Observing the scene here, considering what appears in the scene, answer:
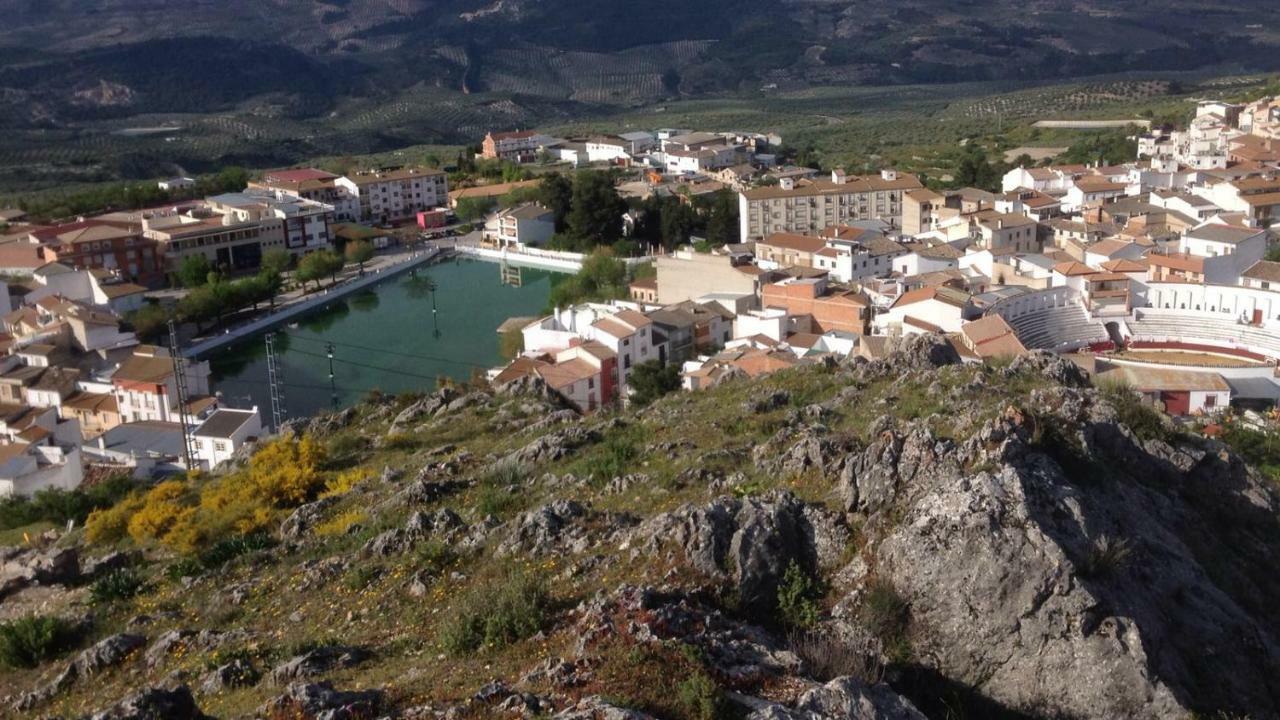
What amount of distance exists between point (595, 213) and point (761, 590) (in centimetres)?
2723

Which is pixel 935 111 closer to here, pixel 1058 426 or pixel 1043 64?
pixel 1043 64

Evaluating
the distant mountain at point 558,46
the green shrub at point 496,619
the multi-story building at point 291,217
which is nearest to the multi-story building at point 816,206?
the multi-story building at point 291,217

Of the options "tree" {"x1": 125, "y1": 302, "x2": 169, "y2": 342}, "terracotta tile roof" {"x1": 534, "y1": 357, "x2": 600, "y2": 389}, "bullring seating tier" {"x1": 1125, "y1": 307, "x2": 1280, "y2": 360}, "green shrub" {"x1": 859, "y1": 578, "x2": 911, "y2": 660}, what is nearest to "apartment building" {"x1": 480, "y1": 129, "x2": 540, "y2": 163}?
"tree" {"x1": 125, "y1": 302, "x2": 169, "y2": 342}

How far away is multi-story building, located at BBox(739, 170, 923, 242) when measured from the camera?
29125mm

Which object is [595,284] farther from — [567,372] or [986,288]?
[986,288]

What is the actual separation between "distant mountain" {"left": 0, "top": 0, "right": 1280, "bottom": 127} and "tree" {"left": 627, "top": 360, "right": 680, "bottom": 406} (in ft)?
195

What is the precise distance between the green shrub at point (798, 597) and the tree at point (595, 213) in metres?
26.8

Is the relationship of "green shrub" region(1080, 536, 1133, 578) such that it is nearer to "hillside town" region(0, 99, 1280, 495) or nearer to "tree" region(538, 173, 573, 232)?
"hillside town" region(0, 99, 1280, 495)

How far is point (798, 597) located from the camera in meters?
5.11

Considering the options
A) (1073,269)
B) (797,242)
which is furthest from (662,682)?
(797,242)

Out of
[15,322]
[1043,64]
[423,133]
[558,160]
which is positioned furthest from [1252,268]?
[1043,64]

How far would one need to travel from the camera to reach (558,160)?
150 feet

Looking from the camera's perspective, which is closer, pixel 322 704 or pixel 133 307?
pixel 322 704

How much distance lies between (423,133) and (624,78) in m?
31.3
